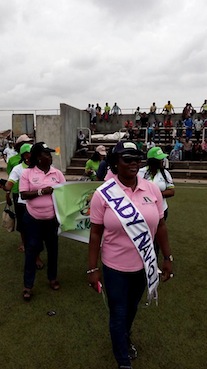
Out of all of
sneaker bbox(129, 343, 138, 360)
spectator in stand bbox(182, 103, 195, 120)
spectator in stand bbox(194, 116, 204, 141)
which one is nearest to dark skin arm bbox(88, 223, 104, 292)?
sneaker bbox(129, 343, 138, 360)

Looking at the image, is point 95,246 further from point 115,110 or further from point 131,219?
point 115,110

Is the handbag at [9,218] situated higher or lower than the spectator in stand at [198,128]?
lower

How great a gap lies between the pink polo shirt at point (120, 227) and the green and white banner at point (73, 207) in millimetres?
1439

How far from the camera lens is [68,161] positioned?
1734cm

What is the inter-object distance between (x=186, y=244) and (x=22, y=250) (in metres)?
2.83

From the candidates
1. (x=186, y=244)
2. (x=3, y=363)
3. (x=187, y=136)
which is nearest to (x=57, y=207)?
(x=3, y=363)

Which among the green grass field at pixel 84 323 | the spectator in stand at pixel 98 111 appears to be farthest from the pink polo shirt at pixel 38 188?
the spectator in stand at pixel 98 111

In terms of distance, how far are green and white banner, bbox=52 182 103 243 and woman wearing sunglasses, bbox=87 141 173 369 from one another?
56.6 inches

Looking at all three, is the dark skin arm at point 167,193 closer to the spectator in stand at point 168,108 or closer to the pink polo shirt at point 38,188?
the pink polo shirt at point 38,188

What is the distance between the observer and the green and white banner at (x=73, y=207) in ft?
12.7

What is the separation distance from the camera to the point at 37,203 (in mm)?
3783

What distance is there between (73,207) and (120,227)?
5.65ft

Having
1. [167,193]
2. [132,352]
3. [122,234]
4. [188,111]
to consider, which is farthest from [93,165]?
[188,111]

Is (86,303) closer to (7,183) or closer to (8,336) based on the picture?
(8,336)
